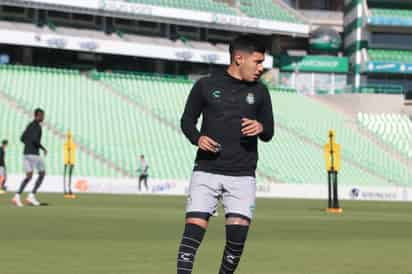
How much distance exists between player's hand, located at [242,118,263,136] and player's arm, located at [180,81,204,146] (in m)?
0.38

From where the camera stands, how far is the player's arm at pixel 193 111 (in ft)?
25.4

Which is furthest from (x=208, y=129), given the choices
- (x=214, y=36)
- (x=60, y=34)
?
Answer: (x=214, y=36)

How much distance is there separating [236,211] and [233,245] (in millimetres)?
276

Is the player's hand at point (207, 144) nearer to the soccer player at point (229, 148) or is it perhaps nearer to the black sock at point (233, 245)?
the soccer player at point (229, 148)

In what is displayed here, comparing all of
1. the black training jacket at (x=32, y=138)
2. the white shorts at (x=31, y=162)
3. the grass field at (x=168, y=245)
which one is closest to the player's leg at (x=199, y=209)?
the grass field at (x=168, y=245)

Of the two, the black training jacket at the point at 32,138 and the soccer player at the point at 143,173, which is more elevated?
the black training jacket at the point at 32,138

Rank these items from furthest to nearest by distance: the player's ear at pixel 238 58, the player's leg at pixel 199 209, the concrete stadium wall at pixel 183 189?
the concrete stadium wall at pixel 183 189 → the player's ear at pixel 238 58 → the player's leg at pixel 199 209

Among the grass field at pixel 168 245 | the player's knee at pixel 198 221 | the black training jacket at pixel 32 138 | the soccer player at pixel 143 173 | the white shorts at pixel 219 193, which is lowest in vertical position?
the soccer player at pixel 143 173

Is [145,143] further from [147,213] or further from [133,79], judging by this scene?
[147,213]

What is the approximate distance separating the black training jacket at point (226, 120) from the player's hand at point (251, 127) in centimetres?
7

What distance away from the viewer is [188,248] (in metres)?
7.56

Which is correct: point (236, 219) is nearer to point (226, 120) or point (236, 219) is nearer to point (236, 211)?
point (236, 211)

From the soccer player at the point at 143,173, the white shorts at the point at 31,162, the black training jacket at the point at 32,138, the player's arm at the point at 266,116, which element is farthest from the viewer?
the soccer player at the point at 143,173

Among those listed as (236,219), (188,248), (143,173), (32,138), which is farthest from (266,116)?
(143,173)
